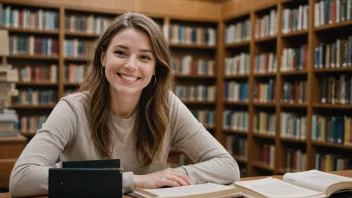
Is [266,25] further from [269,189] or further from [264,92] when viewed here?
[269,189]

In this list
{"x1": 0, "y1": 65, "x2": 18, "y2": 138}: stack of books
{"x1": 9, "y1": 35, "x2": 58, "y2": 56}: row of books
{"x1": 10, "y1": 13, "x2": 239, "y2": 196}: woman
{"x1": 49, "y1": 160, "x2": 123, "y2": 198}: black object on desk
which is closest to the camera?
{"x1": 49, "y1": 160, "x2": 123, "y2": 198}: black object on desk

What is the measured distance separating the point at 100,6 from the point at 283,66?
7.28 ft

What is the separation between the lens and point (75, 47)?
4.66 m

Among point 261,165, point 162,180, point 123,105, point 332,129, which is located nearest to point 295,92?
point 332,129

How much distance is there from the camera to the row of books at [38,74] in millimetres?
4516

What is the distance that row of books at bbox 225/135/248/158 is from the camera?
15.8ft

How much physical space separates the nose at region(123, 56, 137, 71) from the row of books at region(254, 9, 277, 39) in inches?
120

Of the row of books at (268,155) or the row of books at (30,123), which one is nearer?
the row of books at (268,155)

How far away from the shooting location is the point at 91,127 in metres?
1.57

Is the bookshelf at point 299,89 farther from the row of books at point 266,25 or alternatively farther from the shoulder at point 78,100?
the shoulder at point 78,100

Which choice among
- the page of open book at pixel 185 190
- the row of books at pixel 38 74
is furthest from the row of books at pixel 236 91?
the page of open book at pixel 185 190

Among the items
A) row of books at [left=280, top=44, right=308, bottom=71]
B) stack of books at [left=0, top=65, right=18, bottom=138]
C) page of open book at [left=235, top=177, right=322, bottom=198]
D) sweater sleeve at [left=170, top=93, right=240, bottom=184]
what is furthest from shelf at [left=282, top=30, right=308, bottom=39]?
page of open book at [left=235, top=177, right=322, bottom=198]

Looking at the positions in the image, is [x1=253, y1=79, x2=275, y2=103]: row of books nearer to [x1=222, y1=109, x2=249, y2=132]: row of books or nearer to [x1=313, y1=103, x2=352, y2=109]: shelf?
[x1=222, y1=109, x2=249, y2=132]: row of books

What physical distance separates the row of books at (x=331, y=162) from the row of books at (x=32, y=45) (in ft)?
10.0
